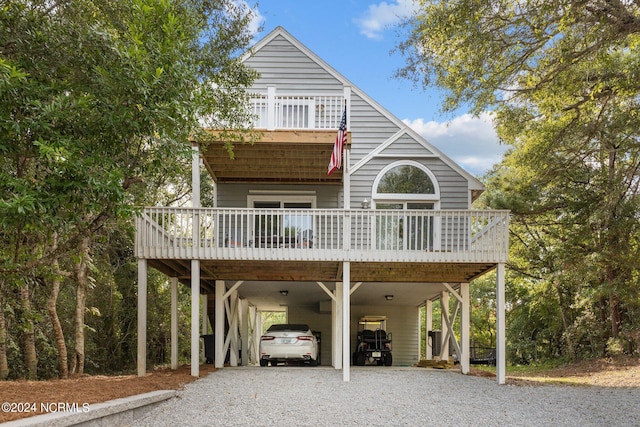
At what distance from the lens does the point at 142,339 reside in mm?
13055

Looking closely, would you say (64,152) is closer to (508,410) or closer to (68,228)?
(68,228)

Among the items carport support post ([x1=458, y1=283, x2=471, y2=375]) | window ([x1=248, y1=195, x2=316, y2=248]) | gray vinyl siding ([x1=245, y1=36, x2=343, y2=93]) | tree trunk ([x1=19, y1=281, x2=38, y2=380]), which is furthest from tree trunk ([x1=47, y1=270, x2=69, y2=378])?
carport support post ([x1=458, y1=283, x2=471, y2=375])

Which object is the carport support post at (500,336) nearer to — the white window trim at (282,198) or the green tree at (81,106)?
the white window trim at (282,198)

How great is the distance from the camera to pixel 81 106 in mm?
7574

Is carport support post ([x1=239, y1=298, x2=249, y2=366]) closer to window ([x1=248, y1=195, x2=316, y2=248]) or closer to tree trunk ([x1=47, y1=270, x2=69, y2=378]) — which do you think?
window ([x1=248, y1=195, x2=316, y2=248])

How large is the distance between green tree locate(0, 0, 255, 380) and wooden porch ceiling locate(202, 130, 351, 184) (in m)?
4.56

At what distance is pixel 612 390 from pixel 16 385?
1099cm

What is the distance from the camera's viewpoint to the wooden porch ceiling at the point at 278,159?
1391 centimetres

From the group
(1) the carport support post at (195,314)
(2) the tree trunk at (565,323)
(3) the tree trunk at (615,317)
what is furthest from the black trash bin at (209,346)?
(3) the tree trunk at (615,317)

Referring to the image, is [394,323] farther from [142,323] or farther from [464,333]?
[142,323]

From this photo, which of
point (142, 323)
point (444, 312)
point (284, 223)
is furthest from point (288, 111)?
point (444, 312)

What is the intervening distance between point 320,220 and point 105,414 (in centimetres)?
682

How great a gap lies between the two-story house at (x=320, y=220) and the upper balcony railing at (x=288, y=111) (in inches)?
1.4

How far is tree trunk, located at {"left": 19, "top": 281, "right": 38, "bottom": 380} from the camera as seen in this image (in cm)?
A: 1332
